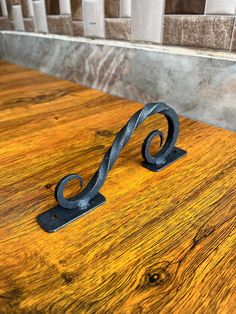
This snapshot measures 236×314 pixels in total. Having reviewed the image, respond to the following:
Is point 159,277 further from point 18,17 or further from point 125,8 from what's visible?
point 18,17

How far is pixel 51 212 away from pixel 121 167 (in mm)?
161

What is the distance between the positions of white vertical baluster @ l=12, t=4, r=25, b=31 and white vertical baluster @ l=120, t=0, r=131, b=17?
65cm

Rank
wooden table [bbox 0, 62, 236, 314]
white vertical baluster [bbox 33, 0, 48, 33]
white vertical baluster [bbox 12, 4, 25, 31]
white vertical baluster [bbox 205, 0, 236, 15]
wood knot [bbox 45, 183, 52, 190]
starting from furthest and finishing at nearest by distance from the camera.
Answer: white vertical baluster [bbox 12, 4, 25, 31], white vertical baluster [bbox 33, 0, 48, 33], white vertical baluster [bbox 205, 0, 236, 15], wood knot [bbox 45, 183, 52, 190], wooden table [bbox 0, 62, 236, 314]

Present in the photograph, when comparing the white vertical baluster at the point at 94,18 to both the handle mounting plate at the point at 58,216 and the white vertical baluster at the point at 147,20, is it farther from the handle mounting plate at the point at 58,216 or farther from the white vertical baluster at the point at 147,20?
the handle mounting plate at the point at 58,216

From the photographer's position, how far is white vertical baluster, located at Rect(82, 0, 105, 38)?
2.81 feet

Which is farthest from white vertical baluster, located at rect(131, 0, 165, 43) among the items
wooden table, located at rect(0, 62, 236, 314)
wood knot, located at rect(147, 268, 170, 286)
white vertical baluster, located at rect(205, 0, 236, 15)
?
wood knot, located at rect(147, 268, 170, 286)

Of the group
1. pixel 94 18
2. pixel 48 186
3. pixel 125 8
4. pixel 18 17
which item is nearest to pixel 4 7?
pixel 18 17

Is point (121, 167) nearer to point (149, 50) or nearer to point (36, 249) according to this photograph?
point (36, 249)

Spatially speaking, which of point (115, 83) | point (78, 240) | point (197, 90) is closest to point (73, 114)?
point (115, 83)

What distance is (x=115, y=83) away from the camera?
875mm

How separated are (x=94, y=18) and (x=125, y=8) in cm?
15

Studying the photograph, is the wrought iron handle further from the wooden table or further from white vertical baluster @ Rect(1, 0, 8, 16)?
white vertical baluster @ Rect(1, 0, 8, 16)

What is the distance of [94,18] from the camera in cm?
89

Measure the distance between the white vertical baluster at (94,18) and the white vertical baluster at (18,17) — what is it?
0.47m
